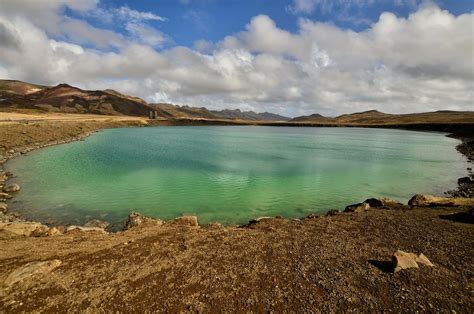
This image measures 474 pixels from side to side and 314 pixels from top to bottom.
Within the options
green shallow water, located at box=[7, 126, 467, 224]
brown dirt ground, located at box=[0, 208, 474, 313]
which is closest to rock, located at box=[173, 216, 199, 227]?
brown dirt ground, located at box=[0, 208, 474, 313]

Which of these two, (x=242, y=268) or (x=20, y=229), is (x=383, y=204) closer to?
(x=242, y=268)

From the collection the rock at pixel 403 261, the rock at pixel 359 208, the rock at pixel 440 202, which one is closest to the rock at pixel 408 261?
the rock at pixel 403 261

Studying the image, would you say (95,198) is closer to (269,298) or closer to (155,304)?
(155,304)

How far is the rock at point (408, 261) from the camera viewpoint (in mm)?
11016

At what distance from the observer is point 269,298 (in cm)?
952

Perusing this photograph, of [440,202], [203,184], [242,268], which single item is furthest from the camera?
[203,184]

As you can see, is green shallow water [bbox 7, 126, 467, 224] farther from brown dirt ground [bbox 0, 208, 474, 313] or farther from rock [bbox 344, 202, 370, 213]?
brown dirt ground [bbox 0, 208, 474, 313]

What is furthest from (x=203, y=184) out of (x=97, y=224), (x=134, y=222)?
(x=134, y=222)

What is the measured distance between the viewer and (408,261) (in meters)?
11.3

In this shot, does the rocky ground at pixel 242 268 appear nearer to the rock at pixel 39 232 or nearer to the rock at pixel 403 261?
the rock at pixel 39 232

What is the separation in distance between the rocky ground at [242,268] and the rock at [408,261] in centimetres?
17

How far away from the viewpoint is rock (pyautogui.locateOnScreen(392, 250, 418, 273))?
11.0 meters

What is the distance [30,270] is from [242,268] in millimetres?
8207

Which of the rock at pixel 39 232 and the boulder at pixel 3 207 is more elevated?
the rock at pixel 39 232
